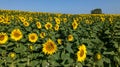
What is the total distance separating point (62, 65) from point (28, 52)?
38.4 inches

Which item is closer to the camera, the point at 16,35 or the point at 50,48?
the point at 50,48

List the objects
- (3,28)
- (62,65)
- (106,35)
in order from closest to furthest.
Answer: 1. (62,65)
2. (106,35)
3. (3,28)

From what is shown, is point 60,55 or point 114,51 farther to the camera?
point 114,51

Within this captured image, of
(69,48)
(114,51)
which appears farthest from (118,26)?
(69,48)

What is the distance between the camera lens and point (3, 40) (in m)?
5.86

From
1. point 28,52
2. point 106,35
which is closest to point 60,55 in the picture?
point 28,52

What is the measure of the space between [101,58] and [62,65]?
3.06 ft

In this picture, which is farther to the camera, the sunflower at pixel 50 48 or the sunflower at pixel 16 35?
the sunflower at pixel 16 35

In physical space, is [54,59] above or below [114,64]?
above

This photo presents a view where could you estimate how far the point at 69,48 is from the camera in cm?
514

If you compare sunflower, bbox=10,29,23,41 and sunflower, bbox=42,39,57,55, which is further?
sunflower, bbox=10,29,23,41

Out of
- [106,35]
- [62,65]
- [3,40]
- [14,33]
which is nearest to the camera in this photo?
[62,65]

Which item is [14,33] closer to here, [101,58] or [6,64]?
[6,64]

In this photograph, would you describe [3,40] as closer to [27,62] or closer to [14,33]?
[14,33]
